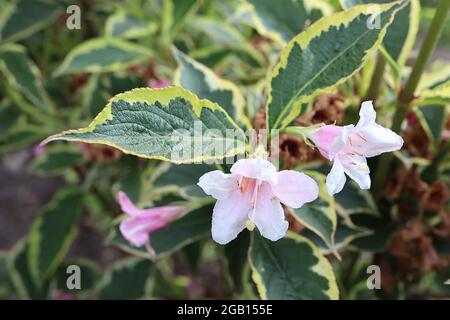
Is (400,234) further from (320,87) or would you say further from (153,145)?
(153,145)

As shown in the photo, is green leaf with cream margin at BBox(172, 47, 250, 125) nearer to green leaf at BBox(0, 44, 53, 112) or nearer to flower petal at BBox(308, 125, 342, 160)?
flower petal at BBox(308, 125, 342, 160)

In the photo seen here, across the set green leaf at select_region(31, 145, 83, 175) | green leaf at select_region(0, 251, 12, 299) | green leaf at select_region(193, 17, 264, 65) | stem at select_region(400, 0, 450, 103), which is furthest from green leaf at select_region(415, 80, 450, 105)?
green leaf at select_region(0, 251, 12, 299)

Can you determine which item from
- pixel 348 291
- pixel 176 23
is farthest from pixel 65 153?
pixel 348 291

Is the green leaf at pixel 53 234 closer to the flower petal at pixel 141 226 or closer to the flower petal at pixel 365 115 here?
the flower petal at pixel 141 226

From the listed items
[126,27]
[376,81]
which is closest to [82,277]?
[126,27]

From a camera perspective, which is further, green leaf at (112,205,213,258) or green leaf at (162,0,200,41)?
green leaf at (162,0,200,41)

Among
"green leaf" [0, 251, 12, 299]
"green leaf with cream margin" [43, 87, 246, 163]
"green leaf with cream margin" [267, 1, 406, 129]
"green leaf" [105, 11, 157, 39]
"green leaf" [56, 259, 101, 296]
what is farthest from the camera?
"green leaf" [0, 251, 12, 299]
